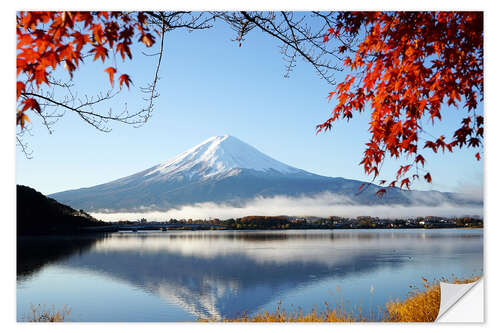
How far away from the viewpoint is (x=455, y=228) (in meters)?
4.43

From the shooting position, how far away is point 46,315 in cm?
378

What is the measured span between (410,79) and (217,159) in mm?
2528

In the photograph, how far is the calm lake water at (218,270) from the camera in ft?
13.8

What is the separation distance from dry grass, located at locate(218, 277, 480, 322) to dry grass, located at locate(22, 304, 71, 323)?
64.3 inches

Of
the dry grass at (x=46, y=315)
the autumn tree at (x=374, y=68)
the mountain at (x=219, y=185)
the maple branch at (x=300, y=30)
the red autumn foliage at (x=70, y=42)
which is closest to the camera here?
the red autumn foliage at (x=70, y=42)

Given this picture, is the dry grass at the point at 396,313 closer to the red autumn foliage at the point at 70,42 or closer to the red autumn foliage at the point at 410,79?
the red autumn foliage at the point at 410,79

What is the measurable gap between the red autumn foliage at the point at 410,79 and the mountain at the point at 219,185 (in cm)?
94

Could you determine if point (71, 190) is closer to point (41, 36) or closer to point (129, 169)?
point (129, 169)

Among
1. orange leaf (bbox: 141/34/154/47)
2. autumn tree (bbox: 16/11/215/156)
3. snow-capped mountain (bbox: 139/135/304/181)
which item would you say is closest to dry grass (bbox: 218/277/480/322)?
snow-capped mountain (bbox: 139/135/304/181)

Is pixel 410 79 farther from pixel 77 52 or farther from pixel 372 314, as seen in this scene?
pixel 77 52

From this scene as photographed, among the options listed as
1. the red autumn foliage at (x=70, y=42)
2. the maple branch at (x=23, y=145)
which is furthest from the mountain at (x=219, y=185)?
the red autumn foliage at (x=70, y=42)

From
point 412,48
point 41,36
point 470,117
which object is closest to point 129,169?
point 41,36
